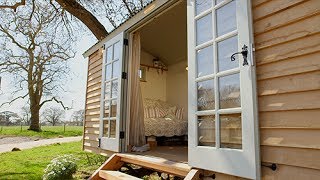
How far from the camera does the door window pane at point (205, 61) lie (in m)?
2.50

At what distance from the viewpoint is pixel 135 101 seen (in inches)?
174

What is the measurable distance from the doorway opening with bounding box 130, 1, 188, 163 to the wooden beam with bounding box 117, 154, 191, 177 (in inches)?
53.5

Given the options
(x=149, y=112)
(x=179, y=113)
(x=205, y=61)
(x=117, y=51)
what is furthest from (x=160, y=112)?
(x=205, y=61)

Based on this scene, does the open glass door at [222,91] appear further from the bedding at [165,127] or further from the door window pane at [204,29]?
the bedding at [165,127]

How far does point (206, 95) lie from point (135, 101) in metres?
2.13

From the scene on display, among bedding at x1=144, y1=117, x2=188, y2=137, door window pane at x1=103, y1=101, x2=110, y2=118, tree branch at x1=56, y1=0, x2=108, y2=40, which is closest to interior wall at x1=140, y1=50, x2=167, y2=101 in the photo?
bedding at x1=144, y1=117, x2=188, y2=137

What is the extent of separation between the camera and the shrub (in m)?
4.31

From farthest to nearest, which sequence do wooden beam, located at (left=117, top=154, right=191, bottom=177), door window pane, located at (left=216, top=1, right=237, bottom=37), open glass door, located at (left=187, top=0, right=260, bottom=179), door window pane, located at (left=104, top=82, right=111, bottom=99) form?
door window pane, located at (left=104, top=82, right=111, bottom=99)
wooden beam, located at (left=117, top=154, right=191, bottom=177)
door window pane, located at (left=216, top=1, right=237, bottom=37)
open glass door, located at (left=187, top=0, right=260, bottom=179)

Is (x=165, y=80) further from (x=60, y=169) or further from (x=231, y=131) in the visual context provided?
(x=231, y=131)

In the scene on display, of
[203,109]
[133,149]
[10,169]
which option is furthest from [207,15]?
[10,169]

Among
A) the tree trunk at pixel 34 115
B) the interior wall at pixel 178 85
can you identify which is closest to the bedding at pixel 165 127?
the interior wall at pixel 178 85

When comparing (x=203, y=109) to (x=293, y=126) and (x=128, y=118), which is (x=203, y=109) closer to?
(x=293, y=126)

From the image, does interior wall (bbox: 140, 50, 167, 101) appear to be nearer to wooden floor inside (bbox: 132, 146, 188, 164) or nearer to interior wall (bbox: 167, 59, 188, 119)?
interior wall (bbox: 167, 59, 188, 119)

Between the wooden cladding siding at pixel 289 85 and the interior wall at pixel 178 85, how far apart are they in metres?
4.01
